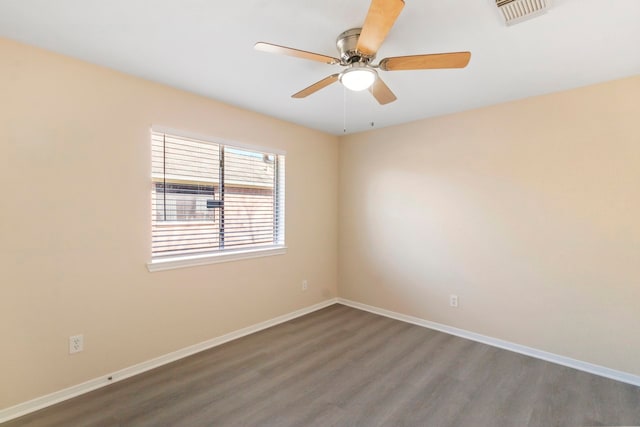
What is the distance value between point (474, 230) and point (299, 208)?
1994 mm

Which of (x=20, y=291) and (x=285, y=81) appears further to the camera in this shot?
(x=285, y=81)

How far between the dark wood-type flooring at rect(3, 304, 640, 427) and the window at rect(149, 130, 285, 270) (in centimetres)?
96

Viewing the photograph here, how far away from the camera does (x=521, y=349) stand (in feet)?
9.12

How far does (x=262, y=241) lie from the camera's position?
3.40 m

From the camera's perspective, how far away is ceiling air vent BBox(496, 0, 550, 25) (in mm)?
1500

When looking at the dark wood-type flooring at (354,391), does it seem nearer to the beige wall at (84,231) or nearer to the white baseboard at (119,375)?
the white baseboard at (119,375)

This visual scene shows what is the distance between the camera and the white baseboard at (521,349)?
2350mm

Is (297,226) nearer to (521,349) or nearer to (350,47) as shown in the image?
(350,47)

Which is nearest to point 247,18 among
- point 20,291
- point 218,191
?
point 218,191

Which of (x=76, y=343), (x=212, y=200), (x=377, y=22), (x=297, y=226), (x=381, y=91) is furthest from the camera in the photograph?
(x=297, y=226)

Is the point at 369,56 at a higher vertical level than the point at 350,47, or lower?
lower

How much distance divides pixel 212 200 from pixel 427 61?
2241mm

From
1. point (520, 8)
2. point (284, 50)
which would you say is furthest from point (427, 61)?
point (284, 50)

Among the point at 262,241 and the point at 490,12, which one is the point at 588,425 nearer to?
the point at 490,12
